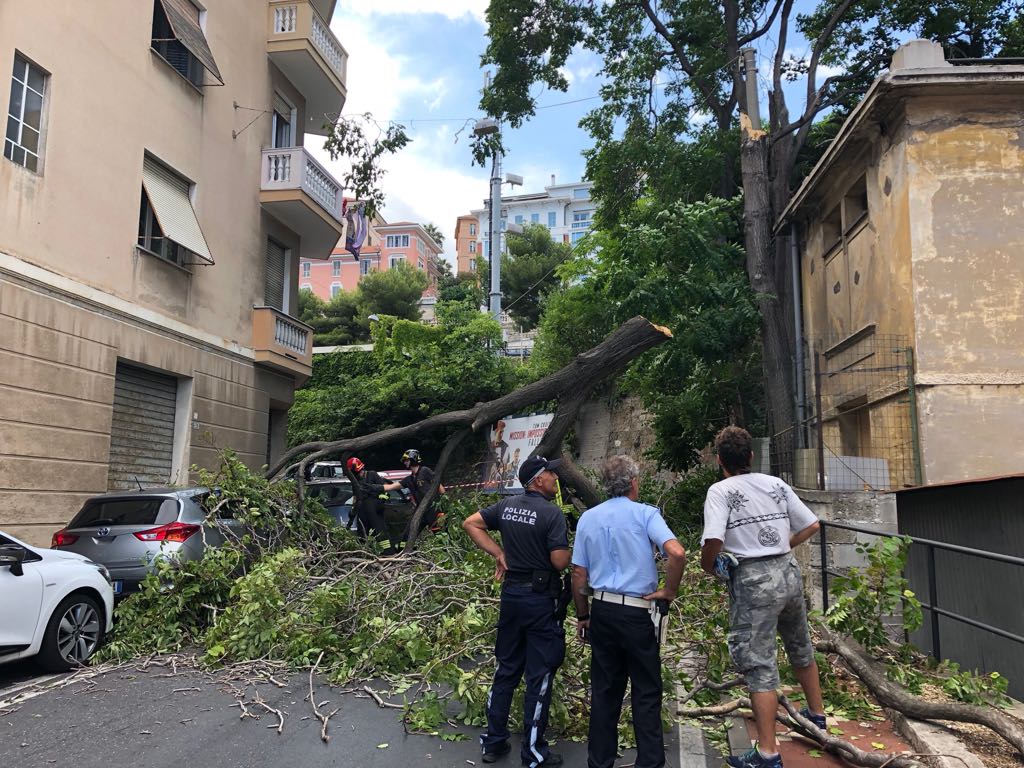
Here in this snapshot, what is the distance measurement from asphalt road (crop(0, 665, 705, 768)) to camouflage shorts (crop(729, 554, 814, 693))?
2.37 ft

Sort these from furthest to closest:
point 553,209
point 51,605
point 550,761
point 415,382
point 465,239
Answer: point 465,239, point 553,209, point 415,382, point 51,605, point 550,761

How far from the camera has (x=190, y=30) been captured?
13867mm

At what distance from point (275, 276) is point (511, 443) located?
29.9 ft

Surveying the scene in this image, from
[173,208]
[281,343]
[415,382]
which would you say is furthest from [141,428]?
[415,382]

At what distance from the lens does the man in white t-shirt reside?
167 inches

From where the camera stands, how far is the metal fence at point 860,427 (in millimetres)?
9648

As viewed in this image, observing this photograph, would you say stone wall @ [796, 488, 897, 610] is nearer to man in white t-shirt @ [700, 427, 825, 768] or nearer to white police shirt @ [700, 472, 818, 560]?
man in white t-shirt @ [700, 427, 825, 768]

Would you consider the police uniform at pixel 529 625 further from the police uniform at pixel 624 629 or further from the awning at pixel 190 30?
the awning at pixel 190 30

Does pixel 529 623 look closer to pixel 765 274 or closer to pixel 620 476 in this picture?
pixel 620 476

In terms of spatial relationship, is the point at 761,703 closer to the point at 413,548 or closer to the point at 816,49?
the point at 413,548

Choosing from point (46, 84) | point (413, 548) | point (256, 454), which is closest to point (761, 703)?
point (413, 548)

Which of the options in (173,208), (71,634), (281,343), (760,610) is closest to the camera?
(760,610)

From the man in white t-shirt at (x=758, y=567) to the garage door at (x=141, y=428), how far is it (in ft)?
33.7

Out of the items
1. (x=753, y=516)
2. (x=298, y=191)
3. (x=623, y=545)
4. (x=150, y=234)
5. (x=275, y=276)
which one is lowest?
(x=623, y=545)
